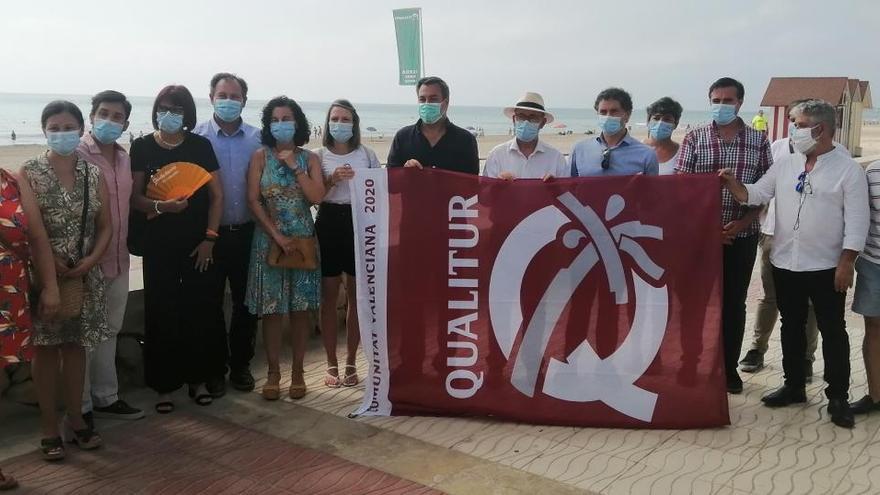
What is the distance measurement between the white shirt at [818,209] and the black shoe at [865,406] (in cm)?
92

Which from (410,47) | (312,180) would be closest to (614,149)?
(312,180)

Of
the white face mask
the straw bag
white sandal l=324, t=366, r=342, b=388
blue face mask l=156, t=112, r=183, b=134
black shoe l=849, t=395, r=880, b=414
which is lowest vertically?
black shoe l=849, t=395, r=880, b=414

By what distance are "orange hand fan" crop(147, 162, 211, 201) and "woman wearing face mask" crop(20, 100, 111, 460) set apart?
362mm

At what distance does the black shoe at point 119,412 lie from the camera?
4.33 metres

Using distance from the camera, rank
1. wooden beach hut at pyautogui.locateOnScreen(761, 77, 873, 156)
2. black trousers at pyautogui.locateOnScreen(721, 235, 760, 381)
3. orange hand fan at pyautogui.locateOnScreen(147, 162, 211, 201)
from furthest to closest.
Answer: wooden beach hut at pyautogui.locateOnScreen(761, 77, 873, 156) < black trousers at pyautogui.locateOnScreen(721, 235, 760, 381) < orange hand fan at pyautogui.locateOnScreen(147, 162, 211, 201)

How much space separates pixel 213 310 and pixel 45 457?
1.27 meters

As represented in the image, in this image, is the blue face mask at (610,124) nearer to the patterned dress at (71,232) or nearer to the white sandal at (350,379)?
the white sandal at (350,379)

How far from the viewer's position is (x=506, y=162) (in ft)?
15.4

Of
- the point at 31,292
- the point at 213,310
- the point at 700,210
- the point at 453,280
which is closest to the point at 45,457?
the point at 31,292

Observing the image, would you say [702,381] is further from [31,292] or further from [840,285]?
[31,292]

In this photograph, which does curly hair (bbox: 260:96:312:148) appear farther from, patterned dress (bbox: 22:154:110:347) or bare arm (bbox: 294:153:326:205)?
patterned dress (bbox: 22:154:110:347)

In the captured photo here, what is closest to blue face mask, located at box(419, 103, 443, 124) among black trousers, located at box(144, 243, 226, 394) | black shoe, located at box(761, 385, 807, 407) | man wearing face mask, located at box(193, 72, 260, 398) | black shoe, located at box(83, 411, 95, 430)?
man wearing face mask, located at box(193, 72, 260, 398)

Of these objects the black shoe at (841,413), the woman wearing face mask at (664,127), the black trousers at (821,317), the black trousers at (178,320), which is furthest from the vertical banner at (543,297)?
the woman wearing face mask at (664,127)

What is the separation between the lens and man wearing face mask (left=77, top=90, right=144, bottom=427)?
4.05 meters
